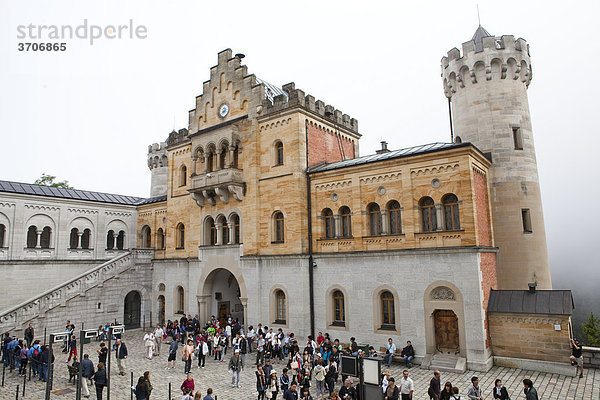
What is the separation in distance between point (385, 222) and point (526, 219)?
924 cm

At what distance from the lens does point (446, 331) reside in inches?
784

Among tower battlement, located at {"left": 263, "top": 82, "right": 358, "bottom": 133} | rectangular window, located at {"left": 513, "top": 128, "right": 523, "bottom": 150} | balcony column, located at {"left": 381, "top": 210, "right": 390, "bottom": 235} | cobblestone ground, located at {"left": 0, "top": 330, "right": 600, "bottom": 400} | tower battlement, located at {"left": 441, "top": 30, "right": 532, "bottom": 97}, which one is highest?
tower battlement, located at {"left": 441, "top": 30, "right": 532, "bottom": 97}

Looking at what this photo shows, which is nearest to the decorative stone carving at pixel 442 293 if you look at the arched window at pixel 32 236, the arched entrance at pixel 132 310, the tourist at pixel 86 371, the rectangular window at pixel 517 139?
the rectangular window at pixel 517 139

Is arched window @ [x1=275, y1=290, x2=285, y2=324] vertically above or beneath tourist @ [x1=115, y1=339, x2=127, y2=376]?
above

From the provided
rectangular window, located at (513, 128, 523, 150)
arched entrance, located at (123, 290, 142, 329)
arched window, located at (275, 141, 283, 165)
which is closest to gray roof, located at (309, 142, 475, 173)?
arched window, located at (275, 141, 283, 165)

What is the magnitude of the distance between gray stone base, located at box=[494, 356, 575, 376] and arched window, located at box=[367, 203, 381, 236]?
8.51m

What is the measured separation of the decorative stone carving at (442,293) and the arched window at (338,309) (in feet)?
17.5

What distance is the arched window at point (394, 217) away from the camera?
2212 centimetres

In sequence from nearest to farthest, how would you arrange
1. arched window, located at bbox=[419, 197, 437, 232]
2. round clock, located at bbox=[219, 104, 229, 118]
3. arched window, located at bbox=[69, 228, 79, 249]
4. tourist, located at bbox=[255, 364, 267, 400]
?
tourist, located at bbox=[255, 364, 267, 400] → arched window, located at bbox=[419, 197, 437, 232] → round clock, located at bbox=[219, 104, 229, 118] → arched window, located at bbox=[69, 228, 79, 249]

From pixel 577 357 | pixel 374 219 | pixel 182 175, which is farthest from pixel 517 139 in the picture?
pixel 182 175

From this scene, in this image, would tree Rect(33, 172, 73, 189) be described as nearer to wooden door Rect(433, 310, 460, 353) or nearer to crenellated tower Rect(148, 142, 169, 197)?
crenellated tower Rect(148, 142, 169, 197)

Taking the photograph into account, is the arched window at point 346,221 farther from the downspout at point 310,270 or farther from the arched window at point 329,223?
the downspout at point 310,270

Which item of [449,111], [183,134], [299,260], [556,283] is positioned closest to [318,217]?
[299,260]

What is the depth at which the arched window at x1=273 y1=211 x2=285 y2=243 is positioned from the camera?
26.1 meters
